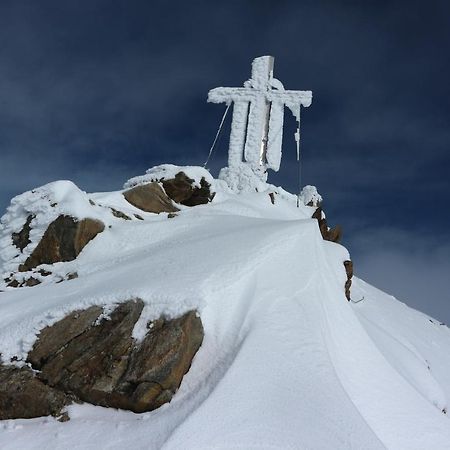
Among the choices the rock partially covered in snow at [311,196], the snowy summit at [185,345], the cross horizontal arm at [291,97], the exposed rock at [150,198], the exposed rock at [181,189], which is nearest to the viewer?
the snowy summit at [185,345]

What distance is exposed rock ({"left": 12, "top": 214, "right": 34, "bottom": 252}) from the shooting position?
48.0ft

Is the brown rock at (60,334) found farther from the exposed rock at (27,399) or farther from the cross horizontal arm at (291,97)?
the cross horizontal arm at (291,97)

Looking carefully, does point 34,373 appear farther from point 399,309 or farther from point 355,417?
point 399,309

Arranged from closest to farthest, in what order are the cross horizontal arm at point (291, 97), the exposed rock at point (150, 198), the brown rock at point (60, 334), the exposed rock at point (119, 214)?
the brown rock at point (60, 334) → the exposed rock at point (119, 214) → the exposed rock at point (150, 198) → the cross horizontal arm at point (291, 97)

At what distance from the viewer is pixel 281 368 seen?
28.1 ft

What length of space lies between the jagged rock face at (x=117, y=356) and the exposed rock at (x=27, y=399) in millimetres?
173

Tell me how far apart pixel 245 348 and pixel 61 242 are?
7734 millimetres

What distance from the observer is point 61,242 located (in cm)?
1399

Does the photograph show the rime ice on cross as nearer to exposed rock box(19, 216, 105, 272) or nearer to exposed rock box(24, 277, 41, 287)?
exposed rock box(19, 216, 105, 272)

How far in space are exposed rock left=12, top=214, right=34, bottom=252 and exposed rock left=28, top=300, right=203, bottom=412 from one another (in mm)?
5716

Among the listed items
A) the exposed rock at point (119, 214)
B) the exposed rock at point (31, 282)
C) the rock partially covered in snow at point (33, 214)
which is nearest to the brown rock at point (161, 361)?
the exposed rock at point (31, 282)

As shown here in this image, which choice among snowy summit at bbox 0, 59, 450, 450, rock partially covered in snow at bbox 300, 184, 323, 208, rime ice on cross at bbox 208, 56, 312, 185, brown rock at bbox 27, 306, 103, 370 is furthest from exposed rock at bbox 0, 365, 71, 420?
rock partially covered in snow at bbox 300, 184, 323, 208

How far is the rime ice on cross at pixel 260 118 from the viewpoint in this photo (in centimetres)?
2264

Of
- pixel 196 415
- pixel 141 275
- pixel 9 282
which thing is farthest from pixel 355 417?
pixel 9 282
